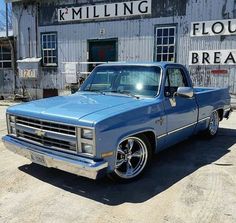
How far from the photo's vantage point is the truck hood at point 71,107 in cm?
400

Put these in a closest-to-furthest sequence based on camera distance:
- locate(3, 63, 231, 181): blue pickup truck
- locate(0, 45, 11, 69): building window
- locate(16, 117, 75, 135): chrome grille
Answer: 1. locate(3, 63, 231, 181): blue pickup truck
2. locate(16, 117, 75, 135): chrome grille
3. locate(0, 45, 11, 69): building window

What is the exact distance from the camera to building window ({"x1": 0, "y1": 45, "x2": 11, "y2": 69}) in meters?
16.5

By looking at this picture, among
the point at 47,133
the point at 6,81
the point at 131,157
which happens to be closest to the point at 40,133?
the point at 47,133

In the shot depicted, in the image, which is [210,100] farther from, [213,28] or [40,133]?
[213,28]

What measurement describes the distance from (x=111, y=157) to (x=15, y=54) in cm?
1380

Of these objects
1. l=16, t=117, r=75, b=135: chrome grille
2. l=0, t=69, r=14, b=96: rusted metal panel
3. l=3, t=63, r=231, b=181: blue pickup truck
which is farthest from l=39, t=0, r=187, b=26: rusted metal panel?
l=16, t=117, r=75, b=135: chrome grille

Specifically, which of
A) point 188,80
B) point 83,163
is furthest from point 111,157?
point 188,80

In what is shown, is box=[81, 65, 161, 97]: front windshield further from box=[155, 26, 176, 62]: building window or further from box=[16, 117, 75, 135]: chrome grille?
box=[155, 26, 176, 62]: building window

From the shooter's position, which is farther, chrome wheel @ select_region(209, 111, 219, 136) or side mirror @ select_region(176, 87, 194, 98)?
chrome wheel @ select_region(209, 111, 219, 136)

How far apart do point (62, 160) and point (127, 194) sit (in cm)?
98

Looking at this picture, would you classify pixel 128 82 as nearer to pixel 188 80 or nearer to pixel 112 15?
pixel 188 80

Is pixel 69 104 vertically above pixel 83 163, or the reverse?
pixel 69 104

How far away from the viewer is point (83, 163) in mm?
3775

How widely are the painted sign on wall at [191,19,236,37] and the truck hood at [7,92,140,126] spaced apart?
8107 millimetres
